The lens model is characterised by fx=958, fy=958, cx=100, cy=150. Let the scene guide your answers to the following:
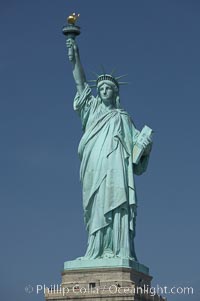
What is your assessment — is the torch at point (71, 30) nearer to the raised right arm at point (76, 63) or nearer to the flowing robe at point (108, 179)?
the raised right arm at point (76, 63)

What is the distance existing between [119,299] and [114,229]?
9.27 feet

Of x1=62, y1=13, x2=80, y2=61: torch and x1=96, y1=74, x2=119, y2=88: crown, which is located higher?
x1=62, y1=13, x2=80, y2=61: torch

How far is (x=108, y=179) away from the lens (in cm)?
3334

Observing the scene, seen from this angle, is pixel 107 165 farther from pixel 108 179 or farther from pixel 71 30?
pixel 71 30

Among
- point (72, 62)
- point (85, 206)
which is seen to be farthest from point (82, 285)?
point (72, 62)

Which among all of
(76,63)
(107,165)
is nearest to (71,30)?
(76,63)

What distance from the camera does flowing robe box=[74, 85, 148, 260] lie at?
33062mm

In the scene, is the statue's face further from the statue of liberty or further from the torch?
the torch

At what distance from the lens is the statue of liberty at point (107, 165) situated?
33.1m

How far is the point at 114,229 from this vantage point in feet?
108

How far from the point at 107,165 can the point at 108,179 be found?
1.79 ft

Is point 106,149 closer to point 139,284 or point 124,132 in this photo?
point 124,132

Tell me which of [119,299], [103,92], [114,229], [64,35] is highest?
[64,35]

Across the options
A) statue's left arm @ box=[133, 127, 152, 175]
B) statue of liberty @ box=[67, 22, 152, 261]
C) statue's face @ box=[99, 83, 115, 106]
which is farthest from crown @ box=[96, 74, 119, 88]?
statue's left arm @ box=[133, 127, 152, 175]
